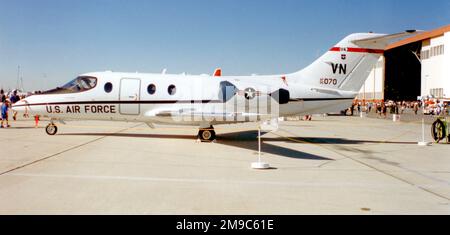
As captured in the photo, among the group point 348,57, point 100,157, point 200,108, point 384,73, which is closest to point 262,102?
point 200,108

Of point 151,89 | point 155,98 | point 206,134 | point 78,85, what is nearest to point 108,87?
point 78,85

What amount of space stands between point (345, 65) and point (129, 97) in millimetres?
9416

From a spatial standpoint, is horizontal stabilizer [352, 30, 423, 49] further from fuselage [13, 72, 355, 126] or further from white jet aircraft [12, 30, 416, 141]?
fuselage [13, 72, 355, 126]

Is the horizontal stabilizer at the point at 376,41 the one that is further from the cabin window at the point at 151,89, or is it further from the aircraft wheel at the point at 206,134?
the cabin window at the point at 151,89

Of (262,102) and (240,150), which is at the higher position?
(262,102)

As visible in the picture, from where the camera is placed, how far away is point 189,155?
11.5 meters

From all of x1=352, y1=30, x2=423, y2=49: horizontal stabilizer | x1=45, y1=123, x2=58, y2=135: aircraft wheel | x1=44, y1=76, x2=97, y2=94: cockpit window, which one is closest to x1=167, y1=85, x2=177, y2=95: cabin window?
x1=44, y1=76, x2=97, y2=94: cockpit window

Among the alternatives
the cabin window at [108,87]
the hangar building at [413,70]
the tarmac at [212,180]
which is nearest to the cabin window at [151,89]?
the cabin window at [108,87]

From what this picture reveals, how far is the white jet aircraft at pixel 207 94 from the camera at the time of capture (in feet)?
49.6

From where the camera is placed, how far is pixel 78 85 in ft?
50.3

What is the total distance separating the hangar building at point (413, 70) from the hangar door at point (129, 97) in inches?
2059
